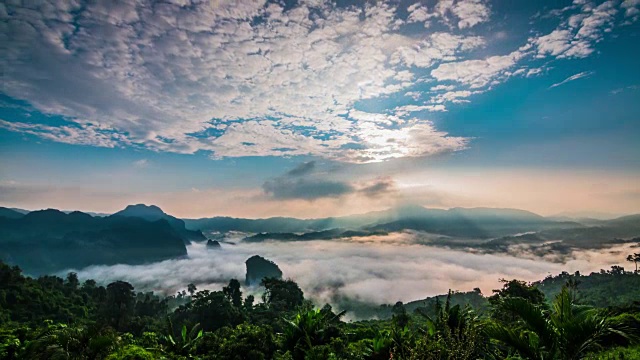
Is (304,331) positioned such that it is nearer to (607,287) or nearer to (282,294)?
(282,294)

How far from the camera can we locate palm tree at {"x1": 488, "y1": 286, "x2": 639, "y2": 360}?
4363 mm

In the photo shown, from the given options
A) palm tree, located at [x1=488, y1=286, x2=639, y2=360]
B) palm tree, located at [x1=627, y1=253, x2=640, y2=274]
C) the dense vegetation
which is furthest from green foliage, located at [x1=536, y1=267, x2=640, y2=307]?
palm tree, located at [x1=488, y1=286, x2=639, y2=360]

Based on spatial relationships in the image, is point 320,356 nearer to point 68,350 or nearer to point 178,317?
point 68,350

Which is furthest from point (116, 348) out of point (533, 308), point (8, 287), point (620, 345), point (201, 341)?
point (8, 287)

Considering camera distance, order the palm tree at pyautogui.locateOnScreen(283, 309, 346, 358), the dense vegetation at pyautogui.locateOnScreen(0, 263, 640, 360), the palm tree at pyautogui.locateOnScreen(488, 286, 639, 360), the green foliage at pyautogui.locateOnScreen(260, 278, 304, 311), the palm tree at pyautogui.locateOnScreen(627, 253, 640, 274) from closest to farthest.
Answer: the palm tree at pyautogui.locateOnScreen(488, 286, 639, 360) → the dense vegetation at pyautogui.locateOnScreen(0, 263, 640, 360) → the palm tree at pyautogui.locateOnScreen(283, 309, 346, 358) → the green foliage at pyautogui.locateOnScreen(260, 278, 304, 311) → the palm tree at pyautogui.locateOnScreen(627, 253, 640, 274)

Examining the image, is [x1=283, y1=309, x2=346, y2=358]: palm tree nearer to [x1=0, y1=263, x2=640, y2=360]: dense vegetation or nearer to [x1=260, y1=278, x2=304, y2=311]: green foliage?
[x1=0, y1=263, x2=640, y2=360]: dense vegetation

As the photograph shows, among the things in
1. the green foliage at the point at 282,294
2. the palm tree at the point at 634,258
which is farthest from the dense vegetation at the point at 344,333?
the palm tree at the point at 634,258

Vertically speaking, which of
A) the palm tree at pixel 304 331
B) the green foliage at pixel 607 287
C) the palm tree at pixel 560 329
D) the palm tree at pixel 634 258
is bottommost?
the green foliage at pixel 607 287

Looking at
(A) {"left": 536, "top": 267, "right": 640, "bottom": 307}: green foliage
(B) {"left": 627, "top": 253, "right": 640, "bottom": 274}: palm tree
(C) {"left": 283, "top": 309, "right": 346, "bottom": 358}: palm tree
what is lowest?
(A) {"left": 536, "top": 267, "right": 640, "bottom": 307}: green foliage

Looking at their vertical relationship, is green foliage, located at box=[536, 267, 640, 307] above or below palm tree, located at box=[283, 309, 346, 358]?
below

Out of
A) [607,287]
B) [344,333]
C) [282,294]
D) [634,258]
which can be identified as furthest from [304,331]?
[634,258]

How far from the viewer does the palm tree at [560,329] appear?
436 cm

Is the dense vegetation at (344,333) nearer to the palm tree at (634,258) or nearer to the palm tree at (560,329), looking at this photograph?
the palm tree at (560,329)

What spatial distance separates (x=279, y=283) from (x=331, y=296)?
129202 millimetres
